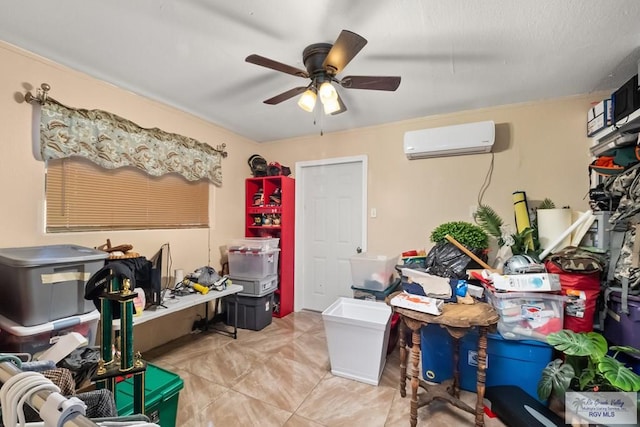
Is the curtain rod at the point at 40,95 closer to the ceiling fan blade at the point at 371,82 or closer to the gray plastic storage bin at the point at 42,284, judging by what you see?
the gray plastic storage bin at the point at 42,284

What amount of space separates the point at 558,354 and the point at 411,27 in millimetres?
2454

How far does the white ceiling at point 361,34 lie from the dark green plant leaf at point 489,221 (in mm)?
1092

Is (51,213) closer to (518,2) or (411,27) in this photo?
(411,27)

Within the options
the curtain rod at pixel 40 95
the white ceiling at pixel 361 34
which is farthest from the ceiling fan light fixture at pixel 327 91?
the curtain rod at pixel 40 95

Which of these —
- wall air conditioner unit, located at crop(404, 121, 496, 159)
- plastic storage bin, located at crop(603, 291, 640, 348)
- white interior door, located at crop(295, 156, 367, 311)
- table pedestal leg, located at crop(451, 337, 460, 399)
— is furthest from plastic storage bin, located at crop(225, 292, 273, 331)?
plastic storage bin, located at crop(603, 291, 640, 348)

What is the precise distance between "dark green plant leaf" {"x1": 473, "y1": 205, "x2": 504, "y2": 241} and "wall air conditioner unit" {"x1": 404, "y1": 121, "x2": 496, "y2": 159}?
628 mm

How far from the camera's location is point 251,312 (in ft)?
10.3

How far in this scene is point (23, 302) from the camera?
1.39m

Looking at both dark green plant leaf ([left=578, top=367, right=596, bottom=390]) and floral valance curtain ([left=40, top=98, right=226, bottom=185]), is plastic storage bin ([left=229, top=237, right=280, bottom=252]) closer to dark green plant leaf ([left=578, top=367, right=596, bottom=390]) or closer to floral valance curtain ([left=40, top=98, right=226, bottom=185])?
floral valance curtain ([left=40, top=98, right=226, bottom=185])

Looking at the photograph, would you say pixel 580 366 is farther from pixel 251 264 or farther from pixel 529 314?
pixel 251 264

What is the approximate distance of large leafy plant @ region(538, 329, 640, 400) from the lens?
1529 millimetres

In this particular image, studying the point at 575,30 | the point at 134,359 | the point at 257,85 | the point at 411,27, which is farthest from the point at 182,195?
the point at 575,30

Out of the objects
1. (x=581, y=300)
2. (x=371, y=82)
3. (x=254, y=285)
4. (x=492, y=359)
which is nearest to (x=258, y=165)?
(x=254, y=285)

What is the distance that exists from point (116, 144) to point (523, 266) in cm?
345
